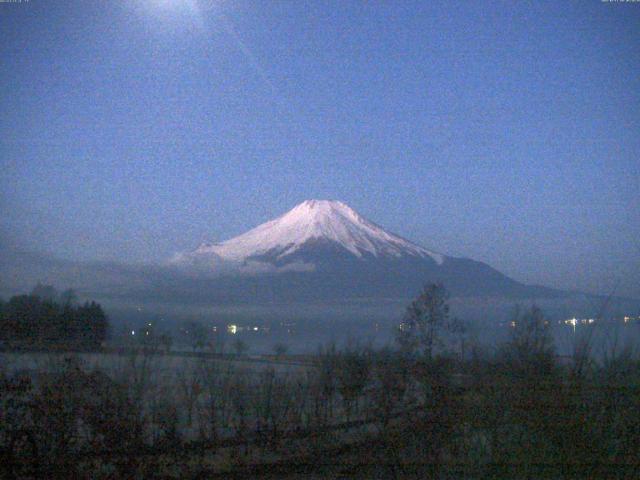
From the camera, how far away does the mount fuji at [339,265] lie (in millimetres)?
69188

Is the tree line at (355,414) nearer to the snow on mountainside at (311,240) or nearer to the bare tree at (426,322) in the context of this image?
the bare tree at (426,322)

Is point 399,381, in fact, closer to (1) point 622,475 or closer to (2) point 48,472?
(2) point 48,472

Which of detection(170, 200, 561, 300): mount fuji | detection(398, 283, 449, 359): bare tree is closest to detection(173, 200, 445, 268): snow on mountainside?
detection(170, 200, 561, 300): mount fuji

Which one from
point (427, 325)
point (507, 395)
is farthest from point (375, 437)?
point (427, 325)

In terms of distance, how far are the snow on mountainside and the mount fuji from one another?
12cm

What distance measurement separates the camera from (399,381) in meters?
13.9

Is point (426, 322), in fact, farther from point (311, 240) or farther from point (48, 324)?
point (311, 240)

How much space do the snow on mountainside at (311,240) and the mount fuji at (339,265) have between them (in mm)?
118

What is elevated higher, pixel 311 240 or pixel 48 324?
pixel 311 240

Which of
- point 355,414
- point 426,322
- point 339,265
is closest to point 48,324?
point 355,414


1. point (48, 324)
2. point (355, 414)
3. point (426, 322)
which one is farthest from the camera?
point (426, 322)

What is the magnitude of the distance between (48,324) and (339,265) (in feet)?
203

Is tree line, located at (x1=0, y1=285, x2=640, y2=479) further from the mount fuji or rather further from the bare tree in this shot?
the mount fuji

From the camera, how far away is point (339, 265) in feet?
243
